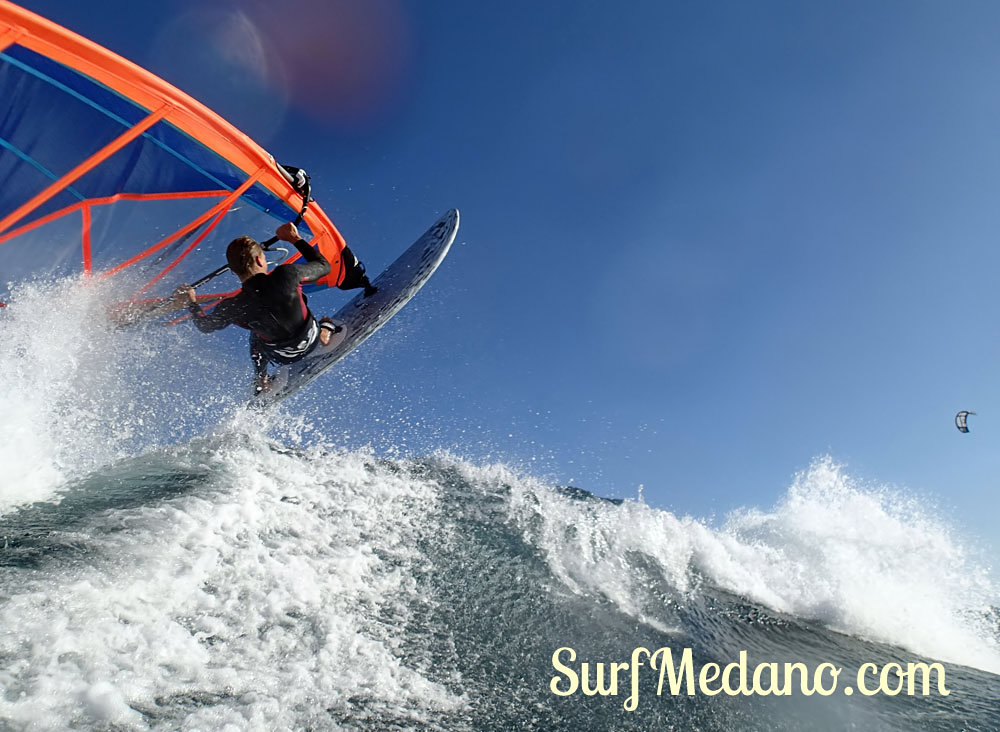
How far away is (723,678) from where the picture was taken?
386 cm

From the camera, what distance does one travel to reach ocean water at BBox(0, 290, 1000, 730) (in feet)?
7.07

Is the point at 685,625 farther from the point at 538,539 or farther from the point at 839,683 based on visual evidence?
the point at 538,539

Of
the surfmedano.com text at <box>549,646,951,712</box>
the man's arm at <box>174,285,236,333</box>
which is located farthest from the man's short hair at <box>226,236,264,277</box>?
the surfmedano.com text at <box>549,646,951,712</box>

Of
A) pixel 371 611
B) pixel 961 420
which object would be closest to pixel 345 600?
pixel 371 611

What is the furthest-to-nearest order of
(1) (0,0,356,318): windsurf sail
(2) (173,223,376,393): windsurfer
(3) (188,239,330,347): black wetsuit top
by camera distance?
(3) (188,239,330,347): black wetsuit top
(2) (173,223,376,393): windsurfer
(1) (0,0,356,318): windsurf sail

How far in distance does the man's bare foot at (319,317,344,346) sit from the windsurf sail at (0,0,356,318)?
1103mm

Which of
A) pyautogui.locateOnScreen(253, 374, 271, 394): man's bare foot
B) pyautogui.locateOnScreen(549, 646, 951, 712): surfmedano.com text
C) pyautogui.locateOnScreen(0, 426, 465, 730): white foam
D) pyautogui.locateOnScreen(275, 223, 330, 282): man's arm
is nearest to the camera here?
pyautogui.locateOnScreen(0, 426, 465, 730): white foam

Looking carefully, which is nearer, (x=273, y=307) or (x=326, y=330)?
(x=273, y=307)

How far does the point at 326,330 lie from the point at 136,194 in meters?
2.80

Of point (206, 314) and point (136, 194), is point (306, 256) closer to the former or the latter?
point (206, 314)

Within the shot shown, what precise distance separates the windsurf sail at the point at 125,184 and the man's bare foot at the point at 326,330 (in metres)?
1.10

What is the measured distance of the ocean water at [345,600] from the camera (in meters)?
2.16

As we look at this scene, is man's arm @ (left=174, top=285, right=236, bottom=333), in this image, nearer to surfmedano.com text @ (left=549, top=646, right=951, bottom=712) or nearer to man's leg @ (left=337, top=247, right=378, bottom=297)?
man's leg @ (left=337, top=247, right=378, bottom=297)

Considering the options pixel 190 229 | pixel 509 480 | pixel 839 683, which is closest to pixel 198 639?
pixel 839 683
